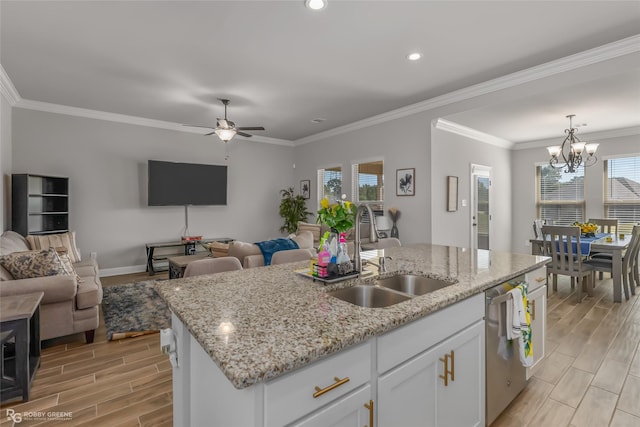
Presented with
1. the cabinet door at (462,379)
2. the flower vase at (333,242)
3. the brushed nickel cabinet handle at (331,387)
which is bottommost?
the cabinet door at (462,379)

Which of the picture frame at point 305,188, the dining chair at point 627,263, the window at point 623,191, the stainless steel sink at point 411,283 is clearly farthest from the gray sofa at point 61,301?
the window at point 623,191

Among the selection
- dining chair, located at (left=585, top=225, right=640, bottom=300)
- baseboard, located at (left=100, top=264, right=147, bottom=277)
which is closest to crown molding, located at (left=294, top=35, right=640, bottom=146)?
dining chair, located at (left=585, top=225, right=640, bottom=300)

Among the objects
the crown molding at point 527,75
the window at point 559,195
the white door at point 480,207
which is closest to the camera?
the crown molding at point 527,75

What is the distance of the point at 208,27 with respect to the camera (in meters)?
2.82

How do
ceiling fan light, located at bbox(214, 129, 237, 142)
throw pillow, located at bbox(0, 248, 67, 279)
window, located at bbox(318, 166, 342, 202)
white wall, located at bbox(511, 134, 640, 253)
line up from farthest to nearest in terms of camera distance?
window, located at bbox(318, 166, 342, 202) → white wall, located at bbox(511, 134, 640, 253) → ceiling fan light, located at bbox(214, 129, 237, 142) → throw pillow, located at bbox(0, 248, 67, 279)

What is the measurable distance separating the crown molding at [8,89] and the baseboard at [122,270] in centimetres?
287

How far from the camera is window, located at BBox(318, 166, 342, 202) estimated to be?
671cm

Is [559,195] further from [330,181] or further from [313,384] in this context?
[313,384]

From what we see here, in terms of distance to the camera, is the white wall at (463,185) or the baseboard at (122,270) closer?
the white wall at (463,185)

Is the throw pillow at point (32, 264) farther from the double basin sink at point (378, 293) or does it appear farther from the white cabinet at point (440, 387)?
the white cabinet at point (440, 387)

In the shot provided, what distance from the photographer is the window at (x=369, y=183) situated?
19.7ft

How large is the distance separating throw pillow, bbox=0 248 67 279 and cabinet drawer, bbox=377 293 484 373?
3.02m

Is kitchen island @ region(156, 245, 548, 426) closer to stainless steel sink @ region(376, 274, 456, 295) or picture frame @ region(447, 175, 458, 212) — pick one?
stainless steel sink @ region(376, 274, 456, 295)

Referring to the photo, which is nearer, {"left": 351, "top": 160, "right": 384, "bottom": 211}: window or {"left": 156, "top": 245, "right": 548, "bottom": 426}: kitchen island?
{"left": 156, "top": 245, "right": 548, "bottom": 426}: kitchen island
